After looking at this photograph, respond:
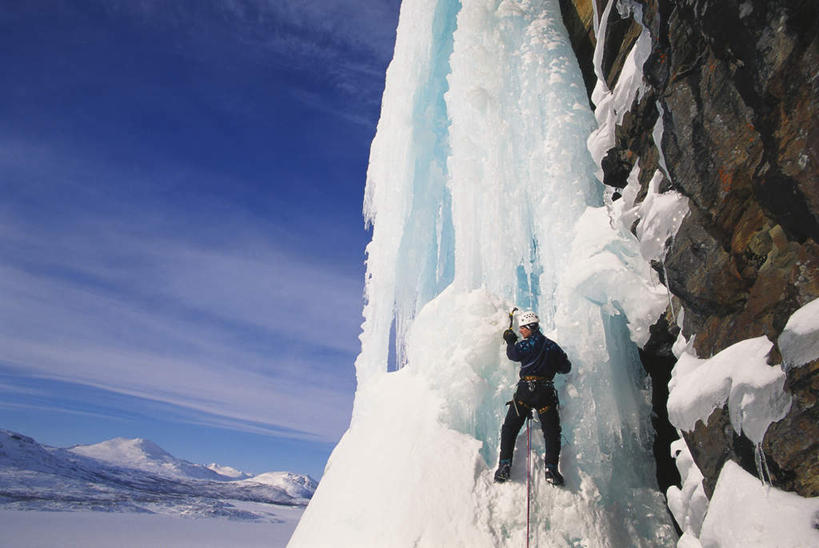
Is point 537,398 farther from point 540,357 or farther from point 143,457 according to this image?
point 143,457

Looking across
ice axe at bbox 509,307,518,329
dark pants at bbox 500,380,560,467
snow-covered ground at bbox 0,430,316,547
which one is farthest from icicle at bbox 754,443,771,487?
snow-covered ground at bbox 0,430,316,547

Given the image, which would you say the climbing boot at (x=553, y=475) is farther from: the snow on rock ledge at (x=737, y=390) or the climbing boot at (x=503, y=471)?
the snow on rock ledge at (x=737, y=390)

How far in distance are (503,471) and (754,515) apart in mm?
2008

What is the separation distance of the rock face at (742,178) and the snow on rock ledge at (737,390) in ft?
0.20

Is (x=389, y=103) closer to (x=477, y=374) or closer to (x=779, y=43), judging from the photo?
(x=477, y=374)

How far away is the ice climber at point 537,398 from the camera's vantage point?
3799mm

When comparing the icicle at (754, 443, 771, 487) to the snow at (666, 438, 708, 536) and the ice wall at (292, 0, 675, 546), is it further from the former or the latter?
the ice wall at (292, 0, 675, 546)

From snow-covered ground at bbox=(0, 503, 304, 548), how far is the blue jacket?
8.99m

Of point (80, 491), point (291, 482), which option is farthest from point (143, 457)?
point (80, 491)

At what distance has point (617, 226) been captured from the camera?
439 cm

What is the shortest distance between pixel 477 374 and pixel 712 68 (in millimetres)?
3163

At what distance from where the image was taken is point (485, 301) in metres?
5.05

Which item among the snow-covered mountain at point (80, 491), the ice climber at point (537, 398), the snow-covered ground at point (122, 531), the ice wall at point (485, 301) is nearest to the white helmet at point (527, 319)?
the ice climber at point (537, 398)

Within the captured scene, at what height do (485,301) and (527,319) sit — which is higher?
(485,301)
